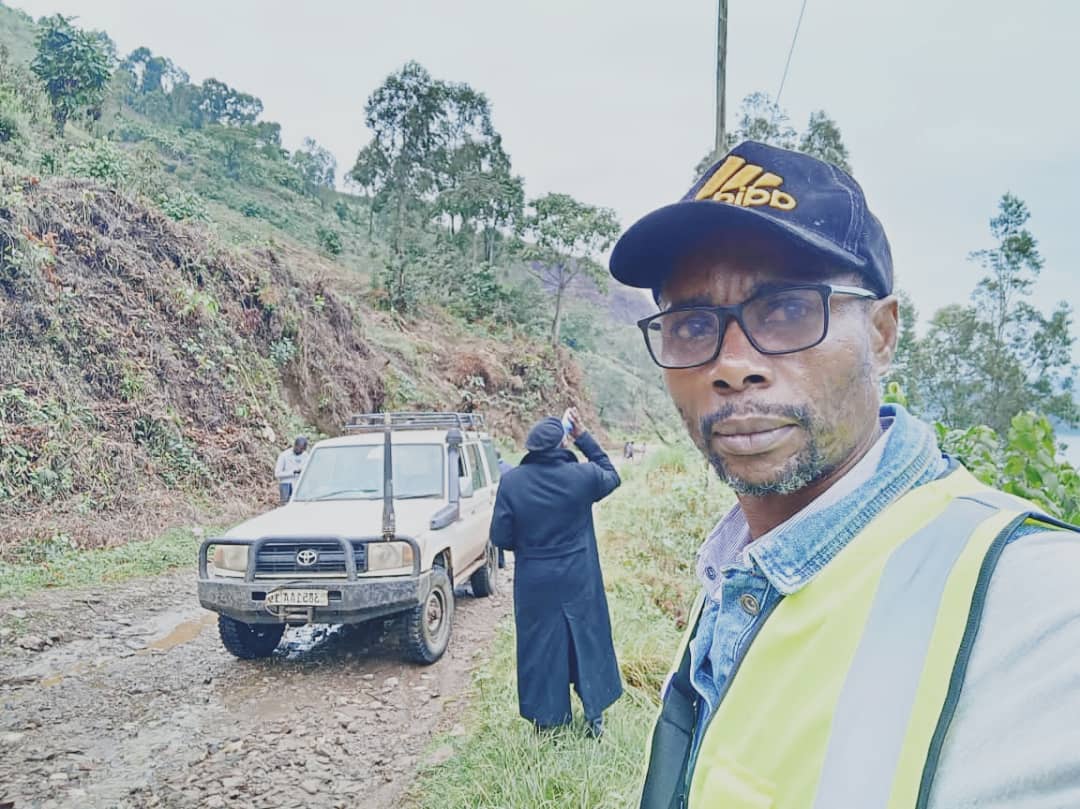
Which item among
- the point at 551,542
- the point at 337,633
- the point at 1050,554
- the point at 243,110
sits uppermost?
the point at 243,110

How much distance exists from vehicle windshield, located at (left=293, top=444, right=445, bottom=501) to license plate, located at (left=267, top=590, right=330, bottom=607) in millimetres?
1232

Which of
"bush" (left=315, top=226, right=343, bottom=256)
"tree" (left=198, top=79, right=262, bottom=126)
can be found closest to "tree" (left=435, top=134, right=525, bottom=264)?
"bush" (left=315, top=226, right=343, bottom=256)

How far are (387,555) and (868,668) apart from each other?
14.6ft

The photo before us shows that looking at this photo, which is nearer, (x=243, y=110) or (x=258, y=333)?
(x=258, y=333)

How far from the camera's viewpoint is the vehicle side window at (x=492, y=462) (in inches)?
307

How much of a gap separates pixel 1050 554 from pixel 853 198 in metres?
0.64

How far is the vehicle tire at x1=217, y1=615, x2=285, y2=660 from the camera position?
5.18 m

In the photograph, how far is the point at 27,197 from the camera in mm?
10641

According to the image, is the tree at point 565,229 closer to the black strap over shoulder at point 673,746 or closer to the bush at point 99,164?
the bush at point 99,164

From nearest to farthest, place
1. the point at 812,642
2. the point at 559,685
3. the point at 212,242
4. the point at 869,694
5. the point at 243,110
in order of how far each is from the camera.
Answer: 1. the point at 869,694
2. the point at 812,642
3. the point at 559,685
4. the point at 212,242
5. the point at 243,110

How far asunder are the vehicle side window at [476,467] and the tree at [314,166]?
38615 mm

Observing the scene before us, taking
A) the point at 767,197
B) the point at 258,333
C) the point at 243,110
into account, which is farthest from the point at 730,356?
the point at 243,110

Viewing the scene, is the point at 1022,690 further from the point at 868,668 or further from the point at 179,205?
the point at 179,205

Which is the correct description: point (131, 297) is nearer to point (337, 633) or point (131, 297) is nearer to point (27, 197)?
point (27, 197)
